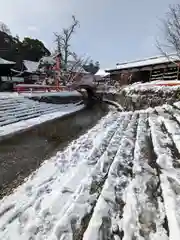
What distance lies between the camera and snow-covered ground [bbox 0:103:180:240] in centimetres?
203

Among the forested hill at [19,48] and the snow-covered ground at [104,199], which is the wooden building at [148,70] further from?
the snow-covered ground at [104,199]

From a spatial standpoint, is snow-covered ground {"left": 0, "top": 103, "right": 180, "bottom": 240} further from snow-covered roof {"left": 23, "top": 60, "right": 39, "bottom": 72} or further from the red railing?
snow-covered roof {"left": 23, "top": 60, "right": 39, "bottom": 72}

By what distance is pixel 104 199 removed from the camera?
249 cm

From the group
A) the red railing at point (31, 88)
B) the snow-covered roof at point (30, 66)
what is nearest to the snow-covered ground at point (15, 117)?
the red railing at point (31, 88)

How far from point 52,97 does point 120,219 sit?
665 inches

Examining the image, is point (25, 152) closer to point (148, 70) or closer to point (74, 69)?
point (148, 70)

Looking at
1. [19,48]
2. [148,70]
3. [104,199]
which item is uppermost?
[19,48]

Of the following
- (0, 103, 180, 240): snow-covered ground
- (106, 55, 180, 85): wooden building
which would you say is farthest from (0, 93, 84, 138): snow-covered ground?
(106, 55, 180, 85): wooden building

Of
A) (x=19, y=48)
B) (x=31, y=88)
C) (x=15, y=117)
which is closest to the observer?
(x=15, y=117)

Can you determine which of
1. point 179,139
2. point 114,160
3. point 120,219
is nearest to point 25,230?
point 120,219

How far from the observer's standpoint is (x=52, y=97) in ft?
60.8

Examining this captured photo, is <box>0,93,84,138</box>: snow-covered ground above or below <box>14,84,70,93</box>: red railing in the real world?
below

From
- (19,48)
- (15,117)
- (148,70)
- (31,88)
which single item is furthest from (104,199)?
(19,48)

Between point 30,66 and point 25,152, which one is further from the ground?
point 30,66
